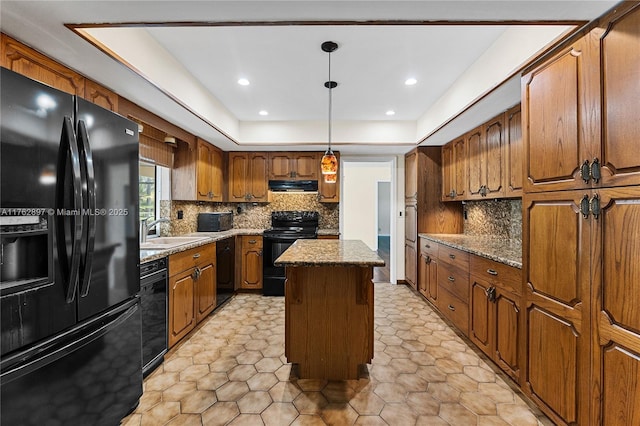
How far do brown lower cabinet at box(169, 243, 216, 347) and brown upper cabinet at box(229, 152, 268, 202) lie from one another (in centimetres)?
143

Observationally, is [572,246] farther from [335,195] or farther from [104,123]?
[335,195]

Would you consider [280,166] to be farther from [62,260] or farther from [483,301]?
[62,260]

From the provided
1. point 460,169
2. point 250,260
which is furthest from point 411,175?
point 250,260

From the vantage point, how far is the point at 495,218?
3475mm

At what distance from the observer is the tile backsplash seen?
3.10 metres

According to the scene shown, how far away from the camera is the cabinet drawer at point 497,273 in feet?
6.77

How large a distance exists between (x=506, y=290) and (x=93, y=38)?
10.3 feet

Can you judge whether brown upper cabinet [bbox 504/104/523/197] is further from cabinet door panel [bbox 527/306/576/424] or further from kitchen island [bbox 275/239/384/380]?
kitchen island [bbox 275/239/384/380]

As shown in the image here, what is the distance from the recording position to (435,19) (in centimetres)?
149

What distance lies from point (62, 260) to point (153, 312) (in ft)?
3.67

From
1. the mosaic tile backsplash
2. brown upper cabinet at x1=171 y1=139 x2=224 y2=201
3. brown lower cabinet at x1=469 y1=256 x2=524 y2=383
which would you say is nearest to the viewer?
brown lower cabinet at x1=469 y1=256 x2=524 y2=383

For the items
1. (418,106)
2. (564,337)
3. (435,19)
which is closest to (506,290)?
(564,337)

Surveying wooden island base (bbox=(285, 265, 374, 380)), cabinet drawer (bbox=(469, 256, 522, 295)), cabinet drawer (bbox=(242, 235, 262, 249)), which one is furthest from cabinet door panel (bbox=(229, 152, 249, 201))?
cabinet drawer (bbox=(469, 256, 522, 295))

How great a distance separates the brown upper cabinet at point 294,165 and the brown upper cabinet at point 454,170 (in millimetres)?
1923
